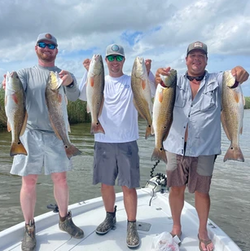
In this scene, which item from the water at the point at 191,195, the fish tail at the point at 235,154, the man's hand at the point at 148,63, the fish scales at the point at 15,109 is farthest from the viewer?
the water at the point at 191,195

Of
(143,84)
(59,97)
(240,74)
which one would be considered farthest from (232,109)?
(59,97)

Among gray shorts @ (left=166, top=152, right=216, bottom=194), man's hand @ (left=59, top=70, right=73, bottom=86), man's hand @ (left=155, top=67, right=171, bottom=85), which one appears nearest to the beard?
man's hand @ (left=59, top=70, right=73, bottom=86)

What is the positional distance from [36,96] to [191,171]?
2.27 meters

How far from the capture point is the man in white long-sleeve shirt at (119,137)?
3.84m

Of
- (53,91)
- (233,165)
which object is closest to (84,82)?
(53,91)

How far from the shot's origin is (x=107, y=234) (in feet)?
13.2

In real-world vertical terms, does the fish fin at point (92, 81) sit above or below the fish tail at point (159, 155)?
above

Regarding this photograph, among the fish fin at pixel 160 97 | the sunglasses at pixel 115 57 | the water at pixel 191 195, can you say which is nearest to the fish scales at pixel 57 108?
the sunglasses at pixel 115 57

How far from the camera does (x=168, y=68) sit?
3.56m

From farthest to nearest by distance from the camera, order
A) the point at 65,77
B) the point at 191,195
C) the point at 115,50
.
Result: the point at 191,195
the point at 115,50
the point at 65,77

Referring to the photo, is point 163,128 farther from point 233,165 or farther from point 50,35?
point 233,165

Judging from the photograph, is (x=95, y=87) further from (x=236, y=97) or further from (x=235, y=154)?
(x=235, y=154)

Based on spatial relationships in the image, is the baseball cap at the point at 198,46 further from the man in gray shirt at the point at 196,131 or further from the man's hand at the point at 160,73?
the man's hand at the point at 160,73

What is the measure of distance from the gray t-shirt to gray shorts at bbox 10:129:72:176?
11 cm
